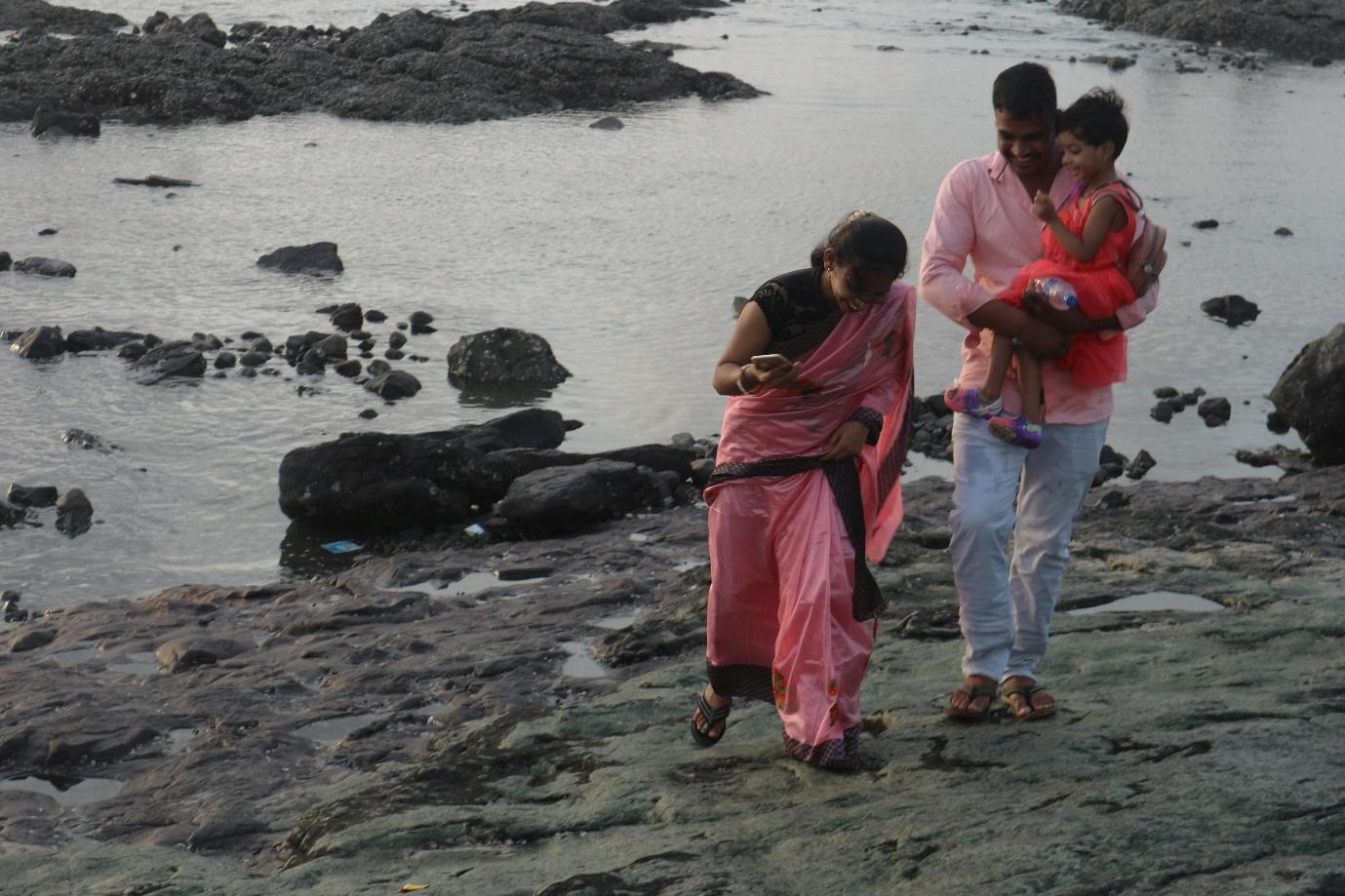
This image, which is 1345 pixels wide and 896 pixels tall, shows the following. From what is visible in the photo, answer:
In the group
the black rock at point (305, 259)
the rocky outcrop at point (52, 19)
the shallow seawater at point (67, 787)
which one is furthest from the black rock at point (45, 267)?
the rocky outcrop at point (52, 19)

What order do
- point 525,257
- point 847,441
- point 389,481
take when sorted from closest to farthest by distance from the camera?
point 847,441 < point 389,481 < point 525,257

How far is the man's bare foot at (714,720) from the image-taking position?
15.2 feet

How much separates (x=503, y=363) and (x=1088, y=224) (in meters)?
6.84

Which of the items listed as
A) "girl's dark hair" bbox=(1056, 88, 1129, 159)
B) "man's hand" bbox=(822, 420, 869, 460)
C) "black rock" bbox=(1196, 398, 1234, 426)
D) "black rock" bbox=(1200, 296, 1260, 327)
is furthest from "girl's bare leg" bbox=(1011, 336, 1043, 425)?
"black rock" bbox=(1200, 296, 1260, 327)

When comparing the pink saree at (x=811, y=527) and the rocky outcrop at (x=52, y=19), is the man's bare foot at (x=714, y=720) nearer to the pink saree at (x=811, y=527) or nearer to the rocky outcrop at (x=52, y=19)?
the pink saree at (x=811, y=527)

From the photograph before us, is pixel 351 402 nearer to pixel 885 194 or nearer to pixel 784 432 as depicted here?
pixel 784 432

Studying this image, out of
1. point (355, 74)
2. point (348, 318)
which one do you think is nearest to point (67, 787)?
point (348, 318)

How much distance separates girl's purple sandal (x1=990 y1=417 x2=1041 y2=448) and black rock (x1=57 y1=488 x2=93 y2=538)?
5598 mm

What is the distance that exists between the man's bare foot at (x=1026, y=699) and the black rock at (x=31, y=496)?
19.3ft

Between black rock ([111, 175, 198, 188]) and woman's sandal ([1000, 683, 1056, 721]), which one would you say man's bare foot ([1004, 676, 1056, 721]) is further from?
black rock ([111, 175, 198, 188])

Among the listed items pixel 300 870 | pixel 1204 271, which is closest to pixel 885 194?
pixel 1204 271

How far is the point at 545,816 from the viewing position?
14.0 feet

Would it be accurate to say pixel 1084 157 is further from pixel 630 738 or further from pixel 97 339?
A: pixel 97 339

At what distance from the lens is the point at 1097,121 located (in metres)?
4.25
